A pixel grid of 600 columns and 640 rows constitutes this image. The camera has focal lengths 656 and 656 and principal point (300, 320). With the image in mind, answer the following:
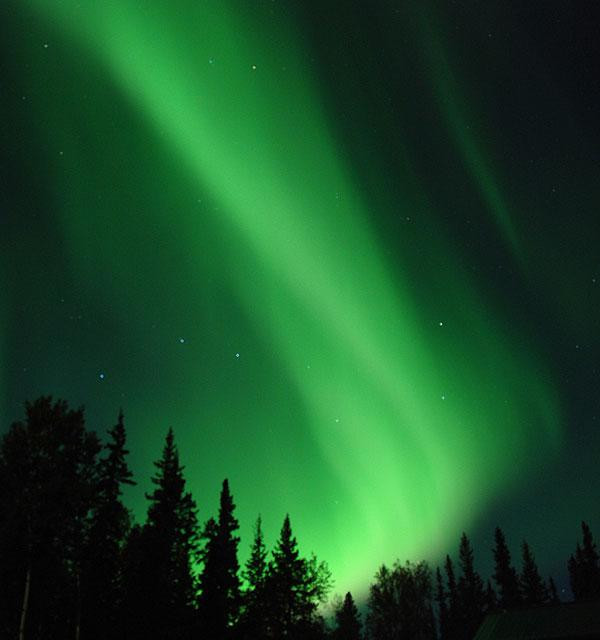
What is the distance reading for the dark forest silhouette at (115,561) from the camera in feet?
79.1

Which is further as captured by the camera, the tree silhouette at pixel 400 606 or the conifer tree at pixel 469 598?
the conifer tree at pixel 469 598

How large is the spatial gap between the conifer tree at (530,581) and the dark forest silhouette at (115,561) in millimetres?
33955

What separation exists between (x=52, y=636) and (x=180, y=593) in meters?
8.79

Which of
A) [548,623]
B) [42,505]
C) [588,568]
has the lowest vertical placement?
[548,623]

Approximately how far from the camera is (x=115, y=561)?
34875 millimetres

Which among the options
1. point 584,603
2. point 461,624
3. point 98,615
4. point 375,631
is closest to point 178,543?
point 98,615

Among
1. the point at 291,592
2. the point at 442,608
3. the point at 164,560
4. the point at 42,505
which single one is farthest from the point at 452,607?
the point at 42,505

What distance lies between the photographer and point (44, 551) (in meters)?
24.0

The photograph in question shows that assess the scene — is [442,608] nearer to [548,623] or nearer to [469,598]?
[469,598]

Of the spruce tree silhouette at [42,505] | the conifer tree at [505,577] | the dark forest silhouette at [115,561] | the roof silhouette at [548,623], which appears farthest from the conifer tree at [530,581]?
the spruce tree silhouette at [42,505]

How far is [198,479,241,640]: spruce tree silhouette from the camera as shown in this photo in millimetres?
43256

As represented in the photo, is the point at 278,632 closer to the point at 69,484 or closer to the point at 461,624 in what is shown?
the point at 69,484

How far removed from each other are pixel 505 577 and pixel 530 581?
859 centimetres

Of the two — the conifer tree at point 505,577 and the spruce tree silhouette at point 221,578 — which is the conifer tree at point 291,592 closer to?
the spruce tree silhouette at point 221,578
